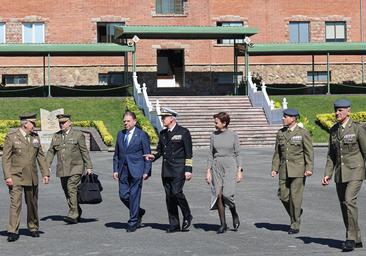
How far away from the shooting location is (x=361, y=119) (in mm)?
41688

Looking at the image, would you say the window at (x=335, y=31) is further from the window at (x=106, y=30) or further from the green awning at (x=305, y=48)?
the window at (x=106, y=30)

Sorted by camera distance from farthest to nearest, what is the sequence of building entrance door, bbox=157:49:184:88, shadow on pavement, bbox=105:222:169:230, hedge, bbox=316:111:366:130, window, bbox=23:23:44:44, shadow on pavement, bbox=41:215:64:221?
building entrance door, bbox=157:49:184:88
window, bbox=23:23:44:44
hedge, bbox=316:111:366:130
shadow on pavement, bbox=41:215:64:221
shadow on pavement, bbox=105:222:169:230

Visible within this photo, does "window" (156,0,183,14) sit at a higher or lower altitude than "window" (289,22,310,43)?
higher

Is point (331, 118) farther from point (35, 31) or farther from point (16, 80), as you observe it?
point (16, 80)

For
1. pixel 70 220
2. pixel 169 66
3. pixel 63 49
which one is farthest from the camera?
pixel 169 66

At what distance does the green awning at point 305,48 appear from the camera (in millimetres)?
51281

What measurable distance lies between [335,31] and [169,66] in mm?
11857

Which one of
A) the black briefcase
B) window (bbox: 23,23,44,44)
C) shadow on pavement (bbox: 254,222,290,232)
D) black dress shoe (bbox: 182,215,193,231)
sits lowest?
shadow on pavement (bbox: 254,222,290,232)

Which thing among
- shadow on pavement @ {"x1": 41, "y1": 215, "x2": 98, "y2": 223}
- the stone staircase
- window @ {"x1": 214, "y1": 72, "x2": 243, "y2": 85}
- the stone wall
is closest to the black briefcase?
shadow on pavement @ {"x1": 41, "y1": 215, "x2": 98, "y2": 223}

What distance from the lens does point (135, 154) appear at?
14.3 m

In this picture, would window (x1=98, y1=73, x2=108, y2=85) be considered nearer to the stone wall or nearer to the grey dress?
the stone wall

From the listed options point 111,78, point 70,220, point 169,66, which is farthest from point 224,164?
point 169,66

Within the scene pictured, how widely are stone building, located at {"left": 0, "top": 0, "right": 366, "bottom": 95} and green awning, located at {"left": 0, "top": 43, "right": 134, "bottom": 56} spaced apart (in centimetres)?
577

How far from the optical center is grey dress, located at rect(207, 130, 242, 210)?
13.8 meters
